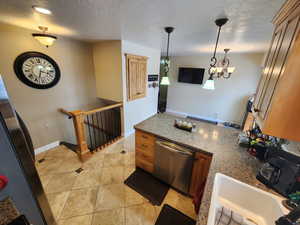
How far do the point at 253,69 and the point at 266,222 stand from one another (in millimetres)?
4656

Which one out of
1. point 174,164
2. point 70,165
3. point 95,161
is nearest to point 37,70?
point 70,165

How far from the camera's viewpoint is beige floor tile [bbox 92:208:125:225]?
1.55 metres

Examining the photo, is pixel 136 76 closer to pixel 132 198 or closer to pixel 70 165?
pixel 70 165

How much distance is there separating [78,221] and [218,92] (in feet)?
17.4

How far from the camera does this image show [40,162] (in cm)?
243

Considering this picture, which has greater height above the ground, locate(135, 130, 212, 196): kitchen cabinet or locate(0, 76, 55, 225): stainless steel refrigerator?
locate(0, 76, 55, 225): stainless steel refrigerator

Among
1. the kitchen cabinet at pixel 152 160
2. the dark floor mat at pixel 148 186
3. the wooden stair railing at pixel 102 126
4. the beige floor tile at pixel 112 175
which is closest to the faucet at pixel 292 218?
the kitchen cabinet at pixel 152 160

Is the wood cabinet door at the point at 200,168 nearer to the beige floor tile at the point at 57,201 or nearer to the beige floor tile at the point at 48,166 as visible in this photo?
the beige floor tile at the point at 57,201

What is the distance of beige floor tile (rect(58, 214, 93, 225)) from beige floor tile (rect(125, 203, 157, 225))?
47 centimetres

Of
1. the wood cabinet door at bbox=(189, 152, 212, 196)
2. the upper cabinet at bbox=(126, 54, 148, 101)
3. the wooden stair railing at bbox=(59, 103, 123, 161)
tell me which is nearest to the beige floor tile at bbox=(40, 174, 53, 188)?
the wooden stair railing at bbox=(59, 103, 123, 161)

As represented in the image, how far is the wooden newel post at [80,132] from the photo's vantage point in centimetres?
227

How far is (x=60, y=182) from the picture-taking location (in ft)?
6.72

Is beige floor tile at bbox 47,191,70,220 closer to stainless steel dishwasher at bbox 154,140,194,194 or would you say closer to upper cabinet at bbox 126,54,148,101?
stainless steel dishwasher at bbox 154,140,194,194

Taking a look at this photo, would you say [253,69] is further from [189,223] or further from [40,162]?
[40,162]
